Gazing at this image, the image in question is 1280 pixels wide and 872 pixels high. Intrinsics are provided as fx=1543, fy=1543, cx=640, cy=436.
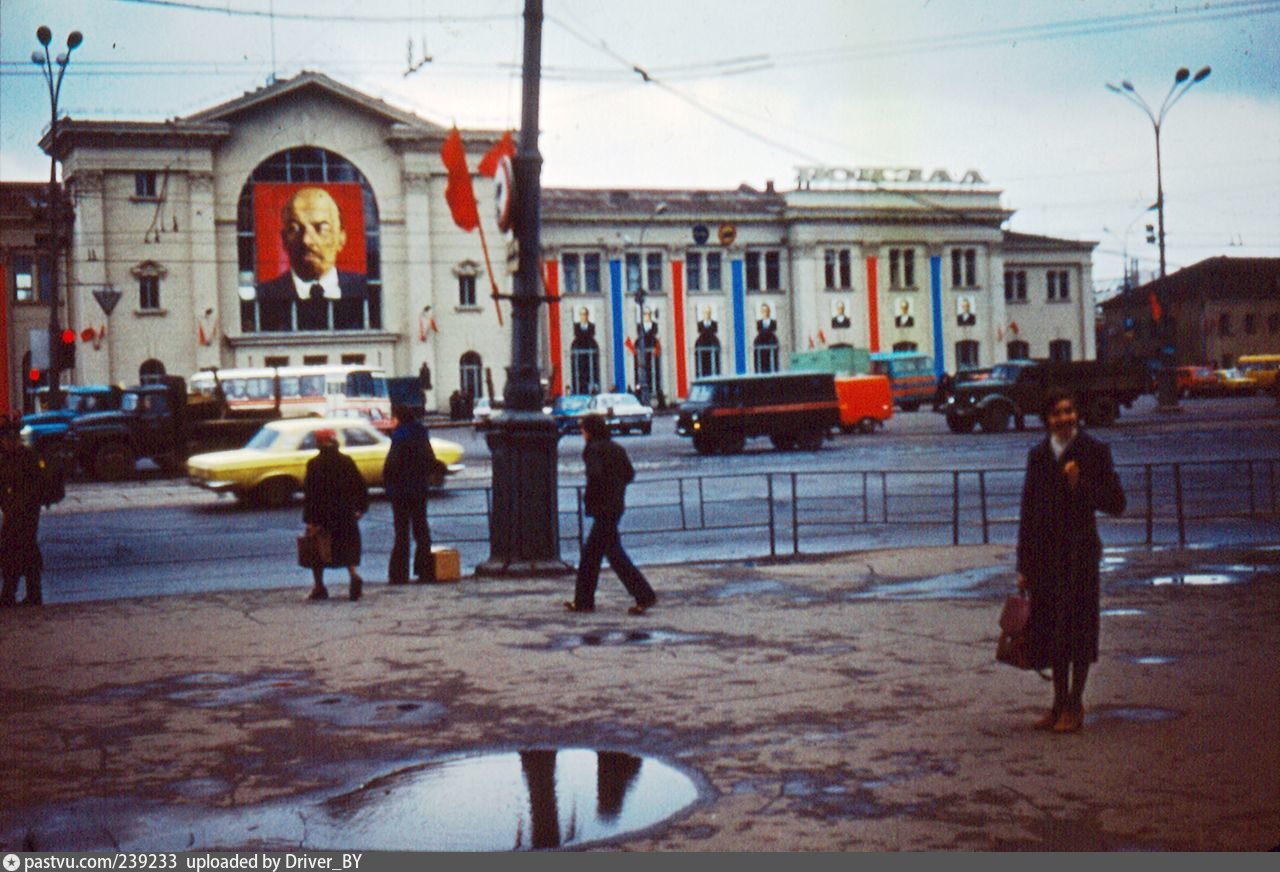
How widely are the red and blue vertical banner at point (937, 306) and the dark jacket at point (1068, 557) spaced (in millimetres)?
62336

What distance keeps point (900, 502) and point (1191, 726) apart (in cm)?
1512

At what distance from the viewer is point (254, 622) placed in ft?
→ 41.1

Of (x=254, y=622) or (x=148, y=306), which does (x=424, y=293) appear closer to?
(x=148, y=306)

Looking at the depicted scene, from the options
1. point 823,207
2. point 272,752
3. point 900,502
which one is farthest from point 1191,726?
point 823,207

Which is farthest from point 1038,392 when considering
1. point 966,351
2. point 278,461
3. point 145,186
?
point 145,186

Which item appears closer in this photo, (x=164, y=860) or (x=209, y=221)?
(x=164, y=860)

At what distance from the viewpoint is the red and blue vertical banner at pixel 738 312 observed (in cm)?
7562

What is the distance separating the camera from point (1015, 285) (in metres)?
73.8

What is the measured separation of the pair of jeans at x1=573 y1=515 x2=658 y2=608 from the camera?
12.4 metres

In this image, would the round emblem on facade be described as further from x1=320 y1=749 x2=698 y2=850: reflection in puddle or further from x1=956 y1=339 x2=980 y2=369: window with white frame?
x1=956 y1=339 x2=980 y2=369: window with white frame

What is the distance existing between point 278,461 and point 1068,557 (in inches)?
775

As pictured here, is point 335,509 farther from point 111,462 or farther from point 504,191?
point 111,462

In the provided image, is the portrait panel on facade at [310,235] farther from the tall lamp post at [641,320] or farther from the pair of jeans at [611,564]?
the pair of jeans at [611,564]

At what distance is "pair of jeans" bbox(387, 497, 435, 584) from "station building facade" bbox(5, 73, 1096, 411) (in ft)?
127
